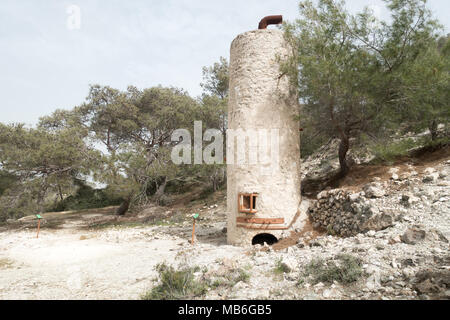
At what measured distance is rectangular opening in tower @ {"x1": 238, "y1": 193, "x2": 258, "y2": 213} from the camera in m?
7.22

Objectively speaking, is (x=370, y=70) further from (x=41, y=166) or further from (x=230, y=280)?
(x=41, y=166)

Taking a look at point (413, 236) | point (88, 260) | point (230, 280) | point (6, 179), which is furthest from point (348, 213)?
point (6, 179)

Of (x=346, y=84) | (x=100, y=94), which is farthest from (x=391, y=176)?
(x=100, y=94)

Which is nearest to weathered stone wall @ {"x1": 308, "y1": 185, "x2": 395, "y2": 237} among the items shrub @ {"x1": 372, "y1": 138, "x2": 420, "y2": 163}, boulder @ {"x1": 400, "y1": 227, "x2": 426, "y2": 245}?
boulder @ {"x1": 400, "y1": 227, "x2": 426, "y2": 245}

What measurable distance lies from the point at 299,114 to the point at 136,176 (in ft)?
30.8

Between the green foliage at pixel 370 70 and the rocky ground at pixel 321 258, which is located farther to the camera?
the green foliage at pixel 370 70

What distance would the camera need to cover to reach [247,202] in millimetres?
7508

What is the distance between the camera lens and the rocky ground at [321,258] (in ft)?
12.5

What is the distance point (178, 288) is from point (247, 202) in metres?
3.46

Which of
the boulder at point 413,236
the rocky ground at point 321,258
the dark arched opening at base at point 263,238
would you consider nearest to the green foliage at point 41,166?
the rocky ground at point 321,258

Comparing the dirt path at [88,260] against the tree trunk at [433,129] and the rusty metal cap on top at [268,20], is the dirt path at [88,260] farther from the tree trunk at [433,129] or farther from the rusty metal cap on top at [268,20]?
the tree trunk at [433,129]

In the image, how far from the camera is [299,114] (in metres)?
8.05

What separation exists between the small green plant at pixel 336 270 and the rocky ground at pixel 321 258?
0.6 inches
